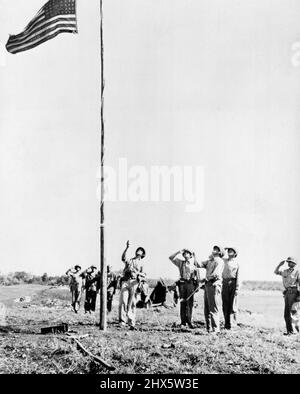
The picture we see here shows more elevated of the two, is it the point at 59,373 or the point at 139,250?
the point at 139,250

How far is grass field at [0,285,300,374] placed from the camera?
8.99 m

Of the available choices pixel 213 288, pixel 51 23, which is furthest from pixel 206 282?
pixel 51 23

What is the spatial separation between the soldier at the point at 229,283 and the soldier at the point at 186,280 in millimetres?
709

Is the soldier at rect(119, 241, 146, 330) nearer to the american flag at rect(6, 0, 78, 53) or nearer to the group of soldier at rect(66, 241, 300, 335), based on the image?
the group of soldier at rect(66, 241, 300, 335)

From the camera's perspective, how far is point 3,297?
1862cm

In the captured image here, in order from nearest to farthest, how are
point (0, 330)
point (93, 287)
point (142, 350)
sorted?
point (142, 350) → point (0, 330) → point (93, 287)

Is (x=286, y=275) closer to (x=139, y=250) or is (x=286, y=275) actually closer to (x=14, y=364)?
(x=139, y=250)

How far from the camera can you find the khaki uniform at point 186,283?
12.2m

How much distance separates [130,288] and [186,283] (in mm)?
1331

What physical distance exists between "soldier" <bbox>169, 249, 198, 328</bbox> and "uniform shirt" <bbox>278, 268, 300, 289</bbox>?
6.81 ft

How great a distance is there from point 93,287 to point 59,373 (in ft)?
24.3

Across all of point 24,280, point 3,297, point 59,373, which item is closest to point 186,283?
point 59,373

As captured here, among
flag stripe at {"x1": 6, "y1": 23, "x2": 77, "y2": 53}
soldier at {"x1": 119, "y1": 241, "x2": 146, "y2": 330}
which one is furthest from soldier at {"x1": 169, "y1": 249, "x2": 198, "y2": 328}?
flag stripe at {"x1": 6, "y1": 23, "x2": 77, "y2": 53}
